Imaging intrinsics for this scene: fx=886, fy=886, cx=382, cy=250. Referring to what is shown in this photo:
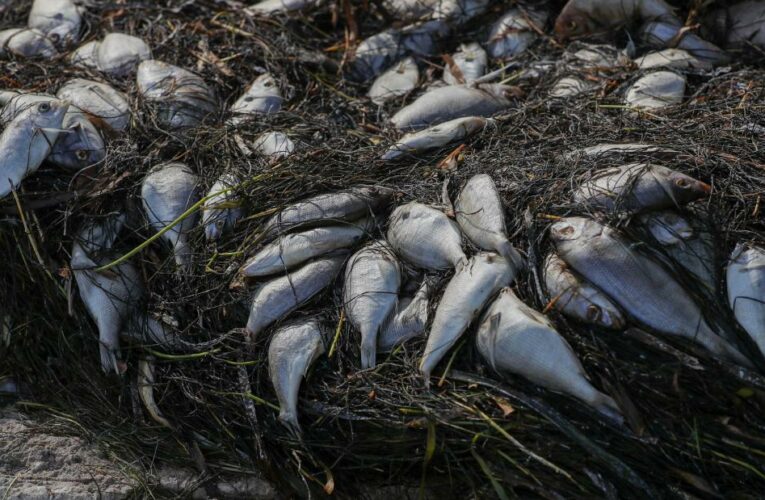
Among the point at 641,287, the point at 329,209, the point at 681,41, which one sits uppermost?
the point at 681,41

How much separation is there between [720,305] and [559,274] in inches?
24.9

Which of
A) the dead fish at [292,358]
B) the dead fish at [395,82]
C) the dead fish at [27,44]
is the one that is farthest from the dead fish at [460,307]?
the dead fish at [27,44]

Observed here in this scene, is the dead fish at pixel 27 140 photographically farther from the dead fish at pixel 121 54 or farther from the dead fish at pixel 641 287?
the dead fish at pixel 641 287

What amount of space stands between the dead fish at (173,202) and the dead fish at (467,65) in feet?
5.51

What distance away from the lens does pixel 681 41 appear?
16.6 ft

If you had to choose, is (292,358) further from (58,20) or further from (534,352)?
(58,20)

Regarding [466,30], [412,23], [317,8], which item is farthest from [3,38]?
[466,30]

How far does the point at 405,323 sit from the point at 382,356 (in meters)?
0.17

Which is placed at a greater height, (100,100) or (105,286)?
(100,100)

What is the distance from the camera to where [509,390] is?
3510mm

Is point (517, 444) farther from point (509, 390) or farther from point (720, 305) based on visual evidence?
point (720, 305)

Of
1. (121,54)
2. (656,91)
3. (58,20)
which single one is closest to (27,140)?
(121,54)

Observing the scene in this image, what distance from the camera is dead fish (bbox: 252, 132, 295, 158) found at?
4.55 m

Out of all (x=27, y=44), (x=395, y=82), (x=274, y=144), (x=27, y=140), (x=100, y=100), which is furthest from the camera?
(x=27, y=44)
